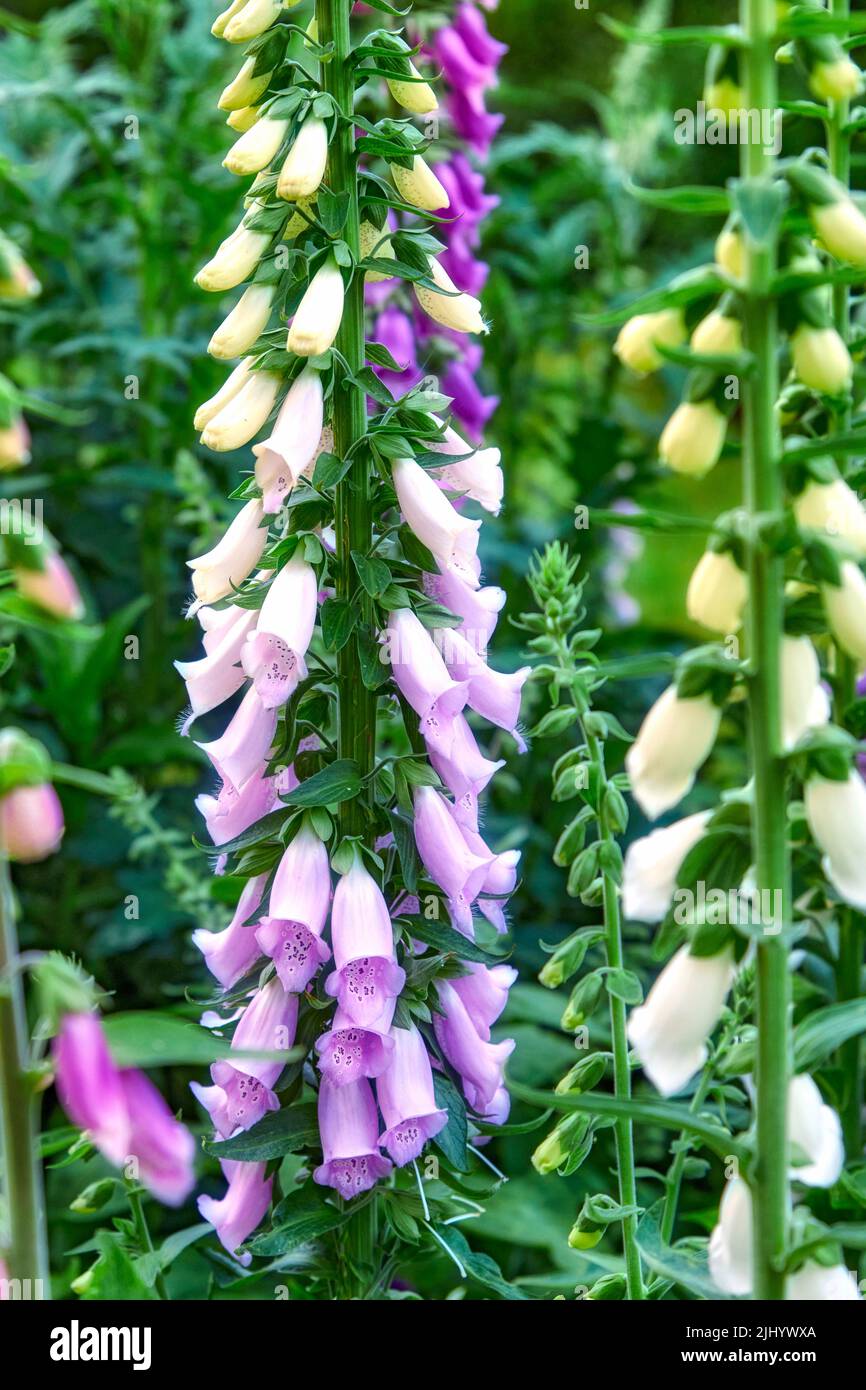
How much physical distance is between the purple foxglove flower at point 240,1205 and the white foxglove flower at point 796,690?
0.75 meters

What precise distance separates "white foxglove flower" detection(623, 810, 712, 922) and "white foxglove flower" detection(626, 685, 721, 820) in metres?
0.05

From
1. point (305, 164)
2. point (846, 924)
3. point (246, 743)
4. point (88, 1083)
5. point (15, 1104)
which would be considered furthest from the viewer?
point (846, 924)

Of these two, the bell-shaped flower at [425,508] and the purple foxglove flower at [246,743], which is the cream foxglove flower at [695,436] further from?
the purple foxglove flower at [246,743]

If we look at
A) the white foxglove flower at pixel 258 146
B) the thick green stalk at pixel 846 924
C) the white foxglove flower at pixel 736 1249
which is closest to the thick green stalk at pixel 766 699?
the white foxglove flower at pixel 736 1249

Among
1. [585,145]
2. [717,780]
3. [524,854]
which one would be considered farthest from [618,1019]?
[585,145]

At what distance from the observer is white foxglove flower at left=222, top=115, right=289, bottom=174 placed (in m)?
1.42

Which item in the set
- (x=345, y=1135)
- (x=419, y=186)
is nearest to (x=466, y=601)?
(x=419, y=186)

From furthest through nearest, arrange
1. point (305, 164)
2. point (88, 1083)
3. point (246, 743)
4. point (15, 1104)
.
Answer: point (246, 743) < point (305, 164) < point (15, 1104) < point (88, 1083)

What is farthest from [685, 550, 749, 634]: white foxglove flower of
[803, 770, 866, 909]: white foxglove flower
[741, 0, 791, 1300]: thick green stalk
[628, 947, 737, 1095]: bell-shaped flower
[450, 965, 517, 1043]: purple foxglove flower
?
[450, 965, 517, 1043]: purple foxglove flower

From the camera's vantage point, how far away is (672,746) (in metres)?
1.11

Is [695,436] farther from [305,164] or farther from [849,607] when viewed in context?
[305,164]

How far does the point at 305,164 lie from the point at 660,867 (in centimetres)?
68

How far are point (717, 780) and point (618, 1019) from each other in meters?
1.80
